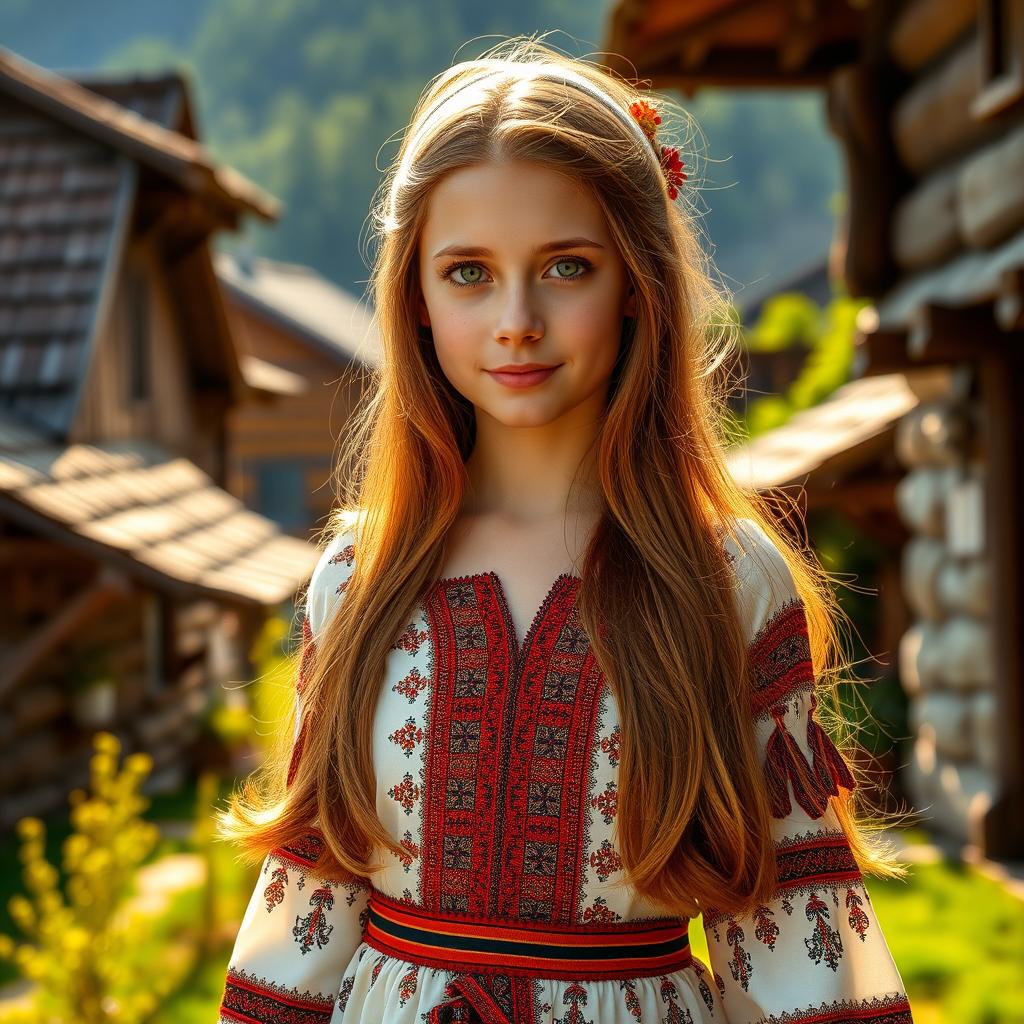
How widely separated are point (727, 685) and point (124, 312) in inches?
370

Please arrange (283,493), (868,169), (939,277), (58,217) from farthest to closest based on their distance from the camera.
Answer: (283,493)
(58,217)
(868,169)
(939,277)

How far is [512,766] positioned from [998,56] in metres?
4.19

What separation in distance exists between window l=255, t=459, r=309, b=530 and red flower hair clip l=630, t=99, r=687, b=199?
66.6 ft

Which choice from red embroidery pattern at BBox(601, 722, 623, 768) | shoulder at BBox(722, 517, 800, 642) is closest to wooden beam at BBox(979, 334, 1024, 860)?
shoulder at BBox(722, 517, 800, 642)

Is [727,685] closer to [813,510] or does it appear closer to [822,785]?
[822,785]

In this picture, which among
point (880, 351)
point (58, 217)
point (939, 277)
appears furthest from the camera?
point (58, 217)

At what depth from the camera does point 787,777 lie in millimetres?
1900

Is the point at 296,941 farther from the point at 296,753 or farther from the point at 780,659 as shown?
the point at 780,659

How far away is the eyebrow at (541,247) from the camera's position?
188 centimetres

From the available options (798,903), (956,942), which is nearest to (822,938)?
(798,903)

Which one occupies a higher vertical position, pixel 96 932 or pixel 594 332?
pixel 594 332

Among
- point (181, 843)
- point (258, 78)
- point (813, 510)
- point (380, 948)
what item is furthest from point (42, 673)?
point (258, 78)

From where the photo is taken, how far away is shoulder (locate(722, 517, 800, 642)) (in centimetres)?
197

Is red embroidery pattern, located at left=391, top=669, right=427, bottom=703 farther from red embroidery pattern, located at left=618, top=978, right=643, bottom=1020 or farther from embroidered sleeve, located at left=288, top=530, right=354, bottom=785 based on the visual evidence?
red embroidery pattern, located at left=618, top=978, right=643, bottom=1020
